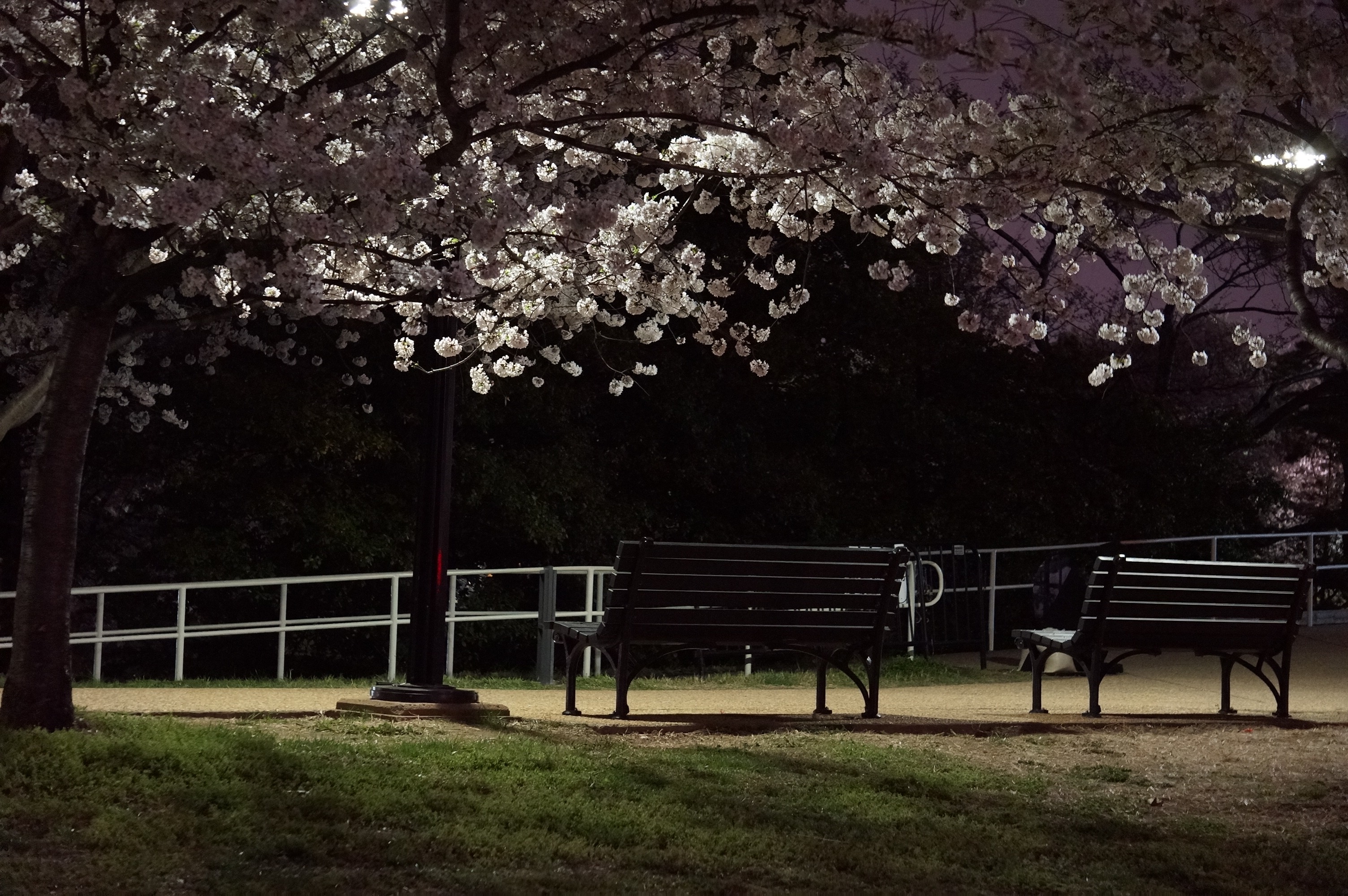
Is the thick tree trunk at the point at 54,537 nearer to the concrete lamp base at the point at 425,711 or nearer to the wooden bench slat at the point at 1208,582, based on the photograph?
the concrete lamp base at the point at 425,711

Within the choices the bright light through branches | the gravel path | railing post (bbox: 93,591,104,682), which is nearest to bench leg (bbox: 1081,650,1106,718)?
the gravel path

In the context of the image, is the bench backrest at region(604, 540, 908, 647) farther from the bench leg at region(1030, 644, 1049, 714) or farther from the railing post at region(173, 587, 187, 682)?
the railing post at region(173, 587, 187, 682)

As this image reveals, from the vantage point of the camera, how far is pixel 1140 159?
7977 mm

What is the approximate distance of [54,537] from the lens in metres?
7.01

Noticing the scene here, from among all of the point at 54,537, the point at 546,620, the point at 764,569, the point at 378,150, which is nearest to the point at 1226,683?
the point at 764,569

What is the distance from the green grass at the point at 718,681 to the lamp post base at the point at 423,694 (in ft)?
8.07

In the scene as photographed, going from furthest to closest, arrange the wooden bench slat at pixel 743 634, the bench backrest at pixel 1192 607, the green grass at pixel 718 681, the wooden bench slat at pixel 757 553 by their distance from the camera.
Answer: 1. the green grass at pixel 718 681
2. the bench backrest at pixel 1192 607
3. the wooden bench slat at pixel 743 634
4. the wooden bench slat at pixel 757 553

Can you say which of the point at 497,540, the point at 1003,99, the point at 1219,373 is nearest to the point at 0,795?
the point at 497,540

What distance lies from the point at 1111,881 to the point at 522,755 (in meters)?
2.51

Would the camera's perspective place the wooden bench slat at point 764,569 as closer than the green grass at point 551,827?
No

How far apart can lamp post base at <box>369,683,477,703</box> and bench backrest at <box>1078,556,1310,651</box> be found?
3.43m

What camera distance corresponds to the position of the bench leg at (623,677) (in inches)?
335

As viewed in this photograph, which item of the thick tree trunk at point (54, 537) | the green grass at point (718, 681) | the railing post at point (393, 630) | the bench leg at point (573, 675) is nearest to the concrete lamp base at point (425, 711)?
the bench leg at point (573, 675)

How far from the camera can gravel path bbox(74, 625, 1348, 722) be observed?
9.35 metres
